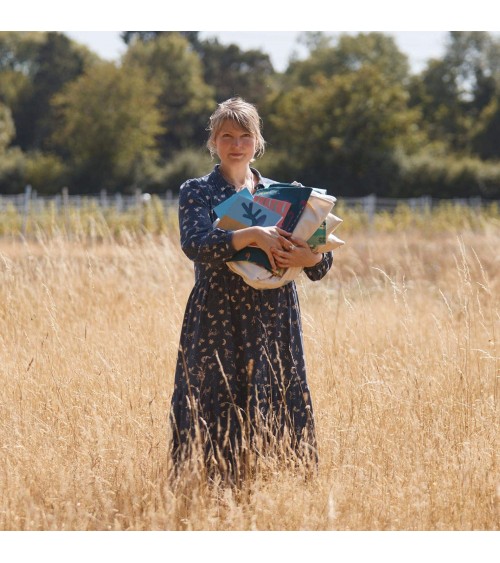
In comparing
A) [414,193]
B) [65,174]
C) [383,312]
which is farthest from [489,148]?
[383,312]

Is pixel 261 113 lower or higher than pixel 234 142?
higher

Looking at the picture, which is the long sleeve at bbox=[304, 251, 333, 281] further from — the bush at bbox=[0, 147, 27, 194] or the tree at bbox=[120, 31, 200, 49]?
the tree at bbox=[120, 31, 200, 49]

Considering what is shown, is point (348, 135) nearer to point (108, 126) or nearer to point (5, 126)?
point (108, 126)

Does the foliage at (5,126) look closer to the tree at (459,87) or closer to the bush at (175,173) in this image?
the bush at (175,173)

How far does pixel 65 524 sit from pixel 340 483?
1.00m

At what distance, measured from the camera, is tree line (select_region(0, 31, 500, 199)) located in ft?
106

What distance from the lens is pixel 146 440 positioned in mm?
3379

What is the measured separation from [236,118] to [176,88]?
38.9 m

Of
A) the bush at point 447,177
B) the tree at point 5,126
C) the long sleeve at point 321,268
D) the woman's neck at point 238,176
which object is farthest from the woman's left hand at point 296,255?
the tree at point 5,126

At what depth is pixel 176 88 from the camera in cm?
4059

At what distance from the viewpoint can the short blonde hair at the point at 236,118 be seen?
2947 mm

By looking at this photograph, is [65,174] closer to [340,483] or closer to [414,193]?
[414,193]

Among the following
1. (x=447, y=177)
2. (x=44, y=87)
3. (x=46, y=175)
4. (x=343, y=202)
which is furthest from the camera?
(x=44, y=87)

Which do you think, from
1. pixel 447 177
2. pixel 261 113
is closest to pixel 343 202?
pixel 447 177
